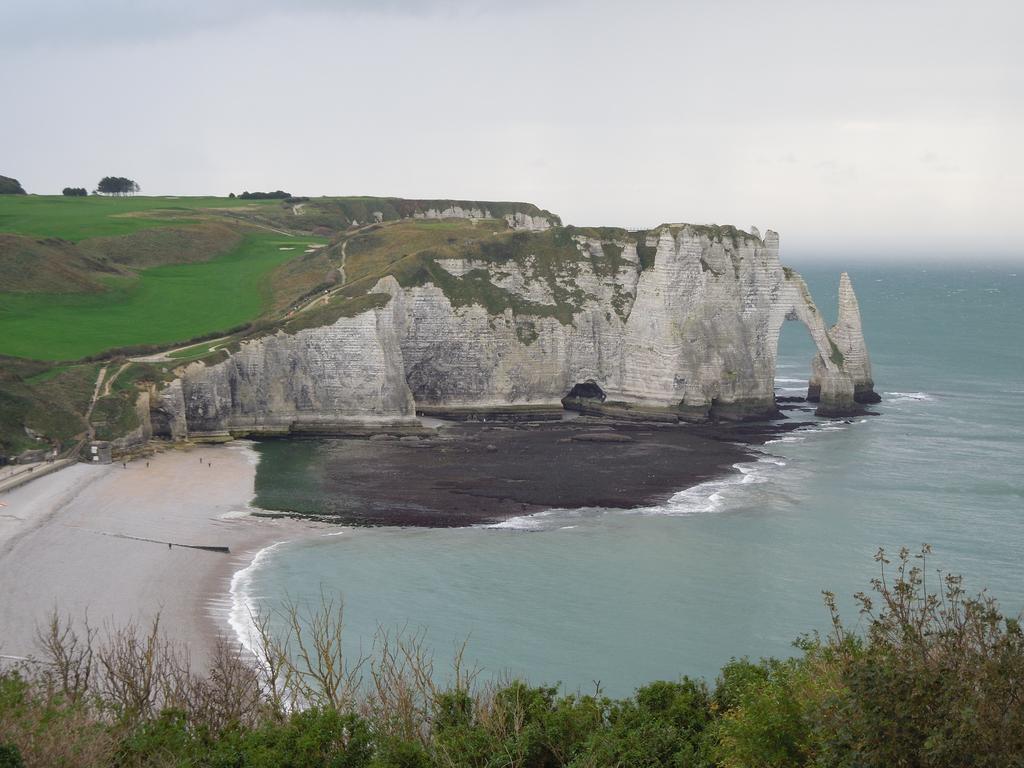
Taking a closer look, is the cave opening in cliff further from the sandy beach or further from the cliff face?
the sandy beach

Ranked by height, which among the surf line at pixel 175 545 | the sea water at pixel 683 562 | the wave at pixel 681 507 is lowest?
the sea water at pixel 683 562

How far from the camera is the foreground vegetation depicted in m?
15.2

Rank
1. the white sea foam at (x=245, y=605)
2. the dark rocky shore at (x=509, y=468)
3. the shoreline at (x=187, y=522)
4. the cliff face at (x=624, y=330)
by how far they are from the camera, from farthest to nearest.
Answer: the cliff face at (x=624, y=330), the dark rocky shore at (x=509, y=468), the shoreline at (x=187, y=522), the white sea foam at (x=245, y=605)

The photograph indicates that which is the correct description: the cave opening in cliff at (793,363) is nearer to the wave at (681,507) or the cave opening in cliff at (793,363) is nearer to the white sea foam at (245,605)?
the wave at (681,507)

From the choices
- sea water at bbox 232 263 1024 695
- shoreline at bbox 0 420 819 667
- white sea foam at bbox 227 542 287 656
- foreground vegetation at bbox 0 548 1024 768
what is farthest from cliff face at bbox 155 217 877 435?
foreground vegetation at bbox 0 548 1024 768

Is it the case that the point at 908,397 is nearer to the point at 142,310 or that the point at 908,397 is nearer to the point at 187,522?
the point at 187,522

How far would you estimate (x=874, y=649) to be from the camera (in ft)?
55.7

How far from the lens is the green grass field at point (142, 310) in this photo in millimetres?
67062

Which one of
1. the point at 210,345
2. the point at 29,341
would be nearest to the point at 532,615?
the point at 210,345

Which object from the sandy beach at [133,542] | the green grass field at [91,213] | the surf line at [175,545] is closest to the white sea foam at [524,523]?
the sandy beach at [133,542]

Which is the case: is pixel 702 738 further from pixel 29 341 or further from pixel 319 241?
pixel 319 241

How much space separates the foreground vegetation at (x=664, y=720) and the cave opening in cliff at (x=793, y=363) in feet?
183

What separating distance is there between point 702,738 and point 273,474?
121 feet

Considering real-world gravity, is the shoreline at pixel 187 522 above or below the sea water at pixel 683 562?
above
